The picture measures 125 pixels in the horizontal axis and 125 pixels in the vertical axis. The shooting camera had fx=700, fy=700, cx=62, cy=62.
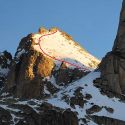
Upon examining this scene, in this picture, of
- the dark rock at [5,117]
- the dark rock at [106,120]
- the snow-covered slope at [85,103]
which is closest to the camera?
the dark rock at [5,117]

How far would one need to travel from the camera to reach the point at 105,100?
7377 inches

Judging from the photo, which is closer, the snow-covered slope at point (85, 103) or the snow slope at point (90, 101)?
the snow-covered slope at point (85, 103)

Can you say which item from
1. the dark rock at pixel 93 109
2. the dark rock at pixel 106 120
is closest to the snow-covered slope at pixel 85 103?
the dark rock at pixel 93 109

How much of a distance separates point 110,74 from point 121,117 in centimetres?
2117

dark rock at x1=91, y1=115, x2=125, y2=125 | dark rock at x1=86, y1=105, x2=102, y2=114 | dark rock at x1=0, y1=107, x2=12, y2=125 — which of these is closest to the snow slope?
dark rock at x1=86, y1=105, x2=102, y2=114

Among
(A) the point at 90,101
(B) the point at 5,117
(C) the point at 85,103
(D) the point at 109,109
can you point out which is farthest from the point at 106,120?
(B) the point at 5,117

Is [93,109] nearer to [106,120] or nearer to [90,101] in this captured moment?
[90,101]

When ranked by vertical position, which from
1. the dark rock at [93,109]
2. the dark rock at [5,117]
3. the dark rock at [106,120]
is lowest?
the dark rock at [5,117]

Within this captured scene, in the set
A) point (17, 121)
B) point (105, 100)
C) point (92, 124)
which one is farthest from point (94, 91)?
point (17, 121)

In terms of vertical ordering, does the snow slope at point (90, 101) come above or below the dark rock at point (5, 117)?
above

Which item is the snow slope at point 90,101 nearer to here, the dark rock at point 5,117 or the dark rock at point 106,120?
the dark rock at point 106,120

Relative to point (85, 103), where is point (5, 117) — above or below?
below

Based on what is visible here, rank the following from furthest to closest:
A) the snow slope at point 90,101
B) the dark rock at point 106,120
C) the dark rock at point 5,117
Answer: the snow slope at point 90,101 → the dark rock at point 106,120 → the dark rock at point 5,117

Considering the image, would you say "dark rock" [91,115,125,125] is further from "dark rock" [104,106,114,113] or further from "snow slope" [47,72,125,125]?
"dark rock" [104,106,114,113]
